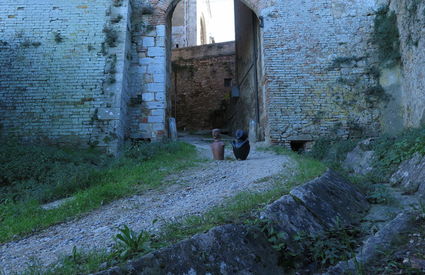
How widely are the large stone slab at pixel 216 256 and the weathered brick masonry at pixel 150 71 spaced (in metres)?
5.86

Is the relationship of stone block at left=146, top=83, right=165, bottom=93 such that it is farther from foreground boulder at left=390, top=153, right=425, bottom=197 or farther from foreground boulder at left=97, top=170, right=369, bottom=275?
foreground boulder at left=97, top=170, right=369, bottom=275

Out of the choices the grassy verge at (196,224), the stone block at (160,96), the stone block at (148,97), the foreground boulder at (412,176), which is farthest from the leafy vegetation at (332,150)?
the stone block at (148,97)

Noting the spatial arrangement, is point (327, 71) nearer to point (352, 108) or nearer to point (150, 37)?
point (352, 108)

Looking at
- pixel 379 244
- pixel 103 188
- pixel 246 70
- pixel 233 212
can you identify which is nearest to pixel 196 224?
pixel 233 212

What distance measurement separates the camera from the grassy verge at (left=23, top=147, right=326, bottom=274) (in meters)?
2.21

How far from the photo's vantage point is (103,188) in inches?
188

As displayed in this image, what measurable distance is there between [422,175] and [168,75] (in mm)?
6825

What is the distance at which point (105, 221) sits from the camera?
3.56m

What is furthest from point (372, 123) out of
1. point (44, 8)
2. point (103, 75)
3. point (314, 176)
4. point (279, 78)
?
point (44, 8)

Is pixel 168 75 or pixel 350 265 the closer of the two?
pixel 350 265

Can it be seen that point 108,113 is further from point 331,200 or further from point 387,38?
point 387,38

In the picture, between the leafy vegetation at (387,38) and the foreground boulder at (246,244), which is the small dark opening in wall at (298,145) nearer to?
the leafy vegetation at (387,38)

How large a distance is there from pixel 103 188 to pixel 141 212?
130 centimetres

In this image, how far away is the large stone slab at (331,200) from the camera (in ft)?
10.8
